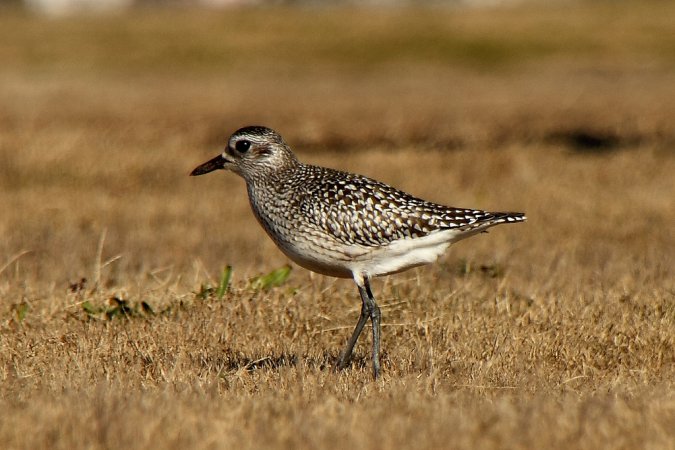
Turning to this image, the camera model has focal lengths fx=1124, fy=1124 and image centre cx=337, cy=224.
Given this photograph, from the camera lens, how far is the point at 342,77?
35438 millimetres

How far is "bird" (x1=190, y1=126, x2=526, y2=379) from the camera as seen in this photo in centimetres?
714

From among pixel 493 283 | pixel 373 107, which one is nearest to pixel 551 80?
pixel 373 107

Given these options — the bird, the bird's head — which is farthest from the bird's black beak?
the bird

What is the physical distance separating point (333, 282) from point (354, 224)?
255 centimetres

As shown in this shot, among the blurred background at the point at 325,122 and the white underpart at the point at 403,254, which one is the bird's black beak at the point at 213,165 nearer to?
the white underpart at the point at 403,254

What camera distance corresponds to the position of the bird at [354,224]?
714cm

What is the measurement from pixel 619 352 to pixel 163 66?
32.6 meters

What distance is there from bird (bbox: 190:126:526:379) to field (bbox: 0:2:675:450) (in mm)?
646

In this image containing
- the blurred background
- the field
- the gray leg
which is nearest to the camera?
the field

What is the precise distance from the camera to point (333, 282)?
9656 millimetres

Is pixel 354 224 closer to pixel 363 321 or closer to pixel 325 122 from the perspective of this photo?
pixel 363 321

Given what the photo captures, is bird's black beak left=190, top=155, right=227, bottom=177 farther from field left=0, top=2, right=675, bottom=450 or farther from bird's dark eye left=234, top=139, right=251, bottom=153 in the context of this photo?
field left=0, top=2, right=675, bottom=450

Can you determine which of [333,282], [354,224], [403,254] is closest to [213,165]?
[354,224]

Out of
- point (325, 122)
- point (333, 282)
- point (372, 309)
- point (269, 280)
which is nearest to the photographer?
point (372, 309)
